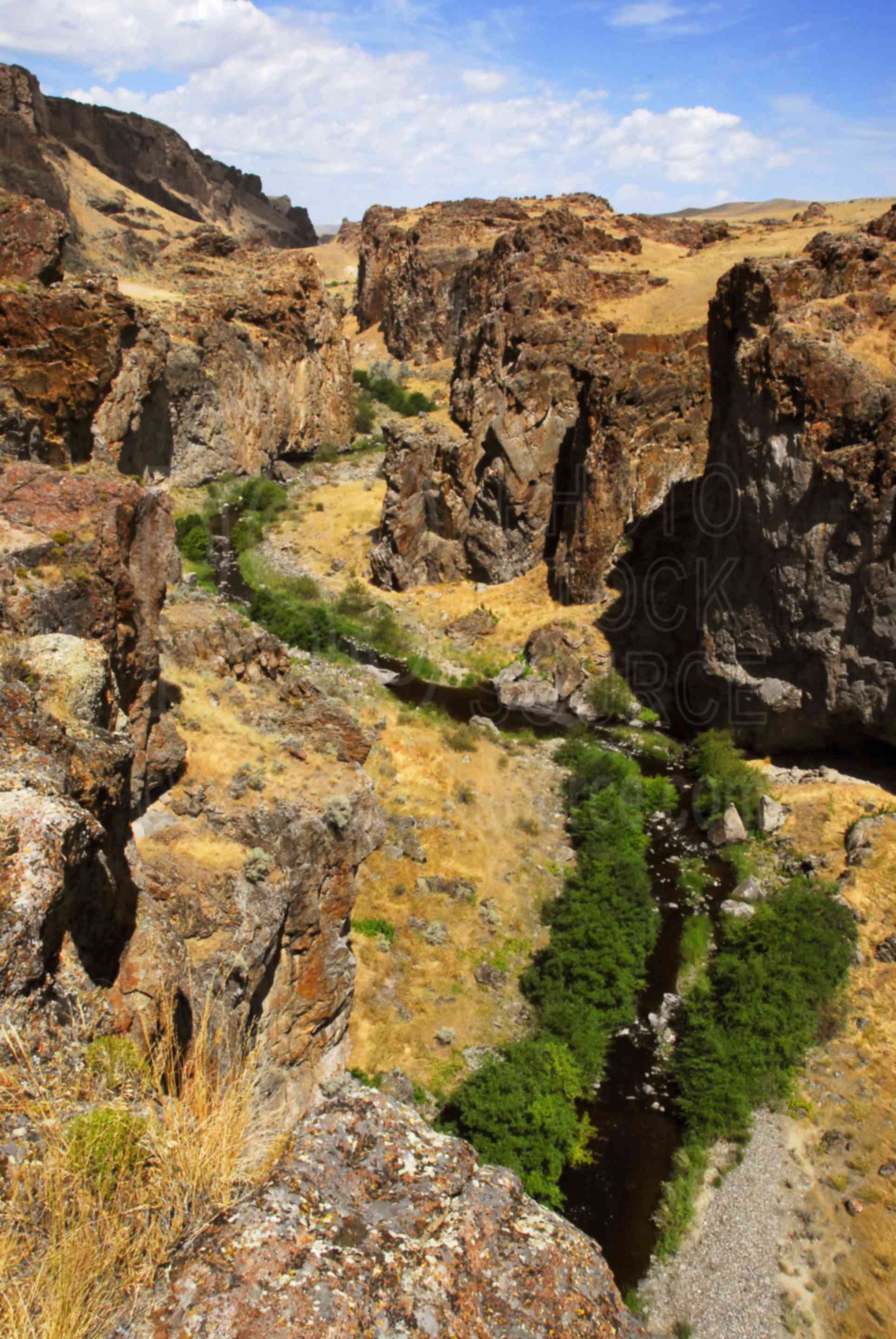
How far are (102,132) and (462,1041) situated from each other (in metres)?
99.4

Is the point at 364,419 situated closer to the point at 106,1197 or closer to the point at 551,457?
Answer: the point at 551,457

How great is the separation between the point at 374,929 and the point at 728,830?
367 inches

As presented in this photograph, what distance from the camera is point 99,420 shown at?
27734 mm

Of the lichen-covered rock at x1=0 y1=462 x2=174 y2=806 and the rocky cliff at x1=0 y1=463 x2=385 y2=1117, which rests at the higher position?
the lichen-covered rock at x1=0 y1=462 x2=174 y2=806

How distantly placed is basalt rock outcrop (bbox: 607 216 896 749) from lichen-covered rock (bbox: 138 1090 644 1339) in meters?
19.5

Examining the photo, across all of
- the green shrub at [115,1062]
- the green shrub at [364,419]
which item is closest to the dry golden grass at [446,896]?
the green shrub at [115,1062]

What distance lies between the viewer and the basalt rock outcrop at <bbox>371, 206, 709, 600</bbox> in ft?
99.4

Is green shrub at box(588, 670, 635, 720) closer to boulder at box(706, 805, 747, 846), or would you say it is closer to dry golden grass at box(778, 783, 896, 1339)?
boulder at box(706, 805, 747, 846)

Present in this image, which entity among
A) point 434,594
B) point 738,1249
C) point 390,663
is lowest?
point 738,1249

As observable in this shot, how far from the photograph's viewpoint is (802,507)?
71.5 feet

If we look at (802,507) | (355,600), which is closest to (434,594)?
(355,600)

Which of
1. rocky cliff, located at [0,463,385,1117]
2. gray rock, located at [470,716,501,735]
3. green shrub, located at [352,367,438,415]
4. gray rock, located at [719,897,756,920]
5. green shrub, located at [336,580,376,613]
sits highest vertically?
green shrub, located at [352,367,438,415]

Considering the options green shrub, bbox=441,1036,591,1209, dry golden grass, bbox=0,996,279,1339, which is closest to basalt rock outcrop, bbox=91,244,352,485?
green shrub, bbox=441,1036,591,1209

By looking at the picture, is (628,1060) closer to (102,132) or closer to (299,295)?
(299,295)
